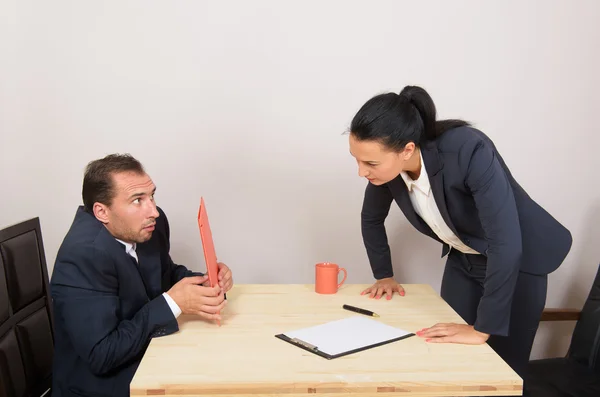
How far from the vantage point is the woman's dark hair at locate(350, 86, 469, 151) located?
1593 millimetres

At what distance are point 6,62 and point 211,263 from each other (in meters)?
1.52

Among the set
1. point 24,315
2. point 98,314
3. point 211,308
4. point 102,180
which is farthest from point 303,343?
point 24,315

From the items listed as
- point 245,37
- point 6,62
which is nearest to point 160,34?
point 245,37

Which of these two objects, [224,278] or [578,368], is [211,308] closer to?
[224,278]

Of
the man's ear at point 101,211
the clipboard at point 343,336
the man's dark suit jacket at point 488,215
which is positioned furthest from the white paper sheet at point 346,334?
the man's ear at point 101,211

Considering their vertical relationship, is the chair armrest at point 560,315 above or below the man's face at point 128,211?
below

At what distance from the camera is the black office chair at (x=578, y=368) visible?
194cm

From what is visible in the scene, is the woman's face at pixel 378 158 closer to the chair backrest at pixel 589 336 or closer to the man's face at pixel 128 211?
the man's face at pixel 128 211

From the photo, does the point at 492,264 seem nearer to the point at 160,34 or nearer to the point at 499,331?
the point at 499,331

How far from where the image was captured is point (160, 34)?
2.49 m

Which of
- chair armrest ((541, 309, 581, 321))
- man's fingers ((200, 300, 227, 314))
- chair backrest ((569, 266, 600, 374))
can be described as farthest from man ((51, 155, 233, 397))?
chair armrest ((541, 309, 581, 321))

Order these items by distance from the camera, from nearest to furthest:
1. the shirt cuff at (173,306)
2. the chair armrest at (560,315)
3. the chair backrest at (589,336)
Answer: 1. the shirt cuff at (173,306)
2. the chair backrest at (589,336)
3. the chair armrest at (560,315)

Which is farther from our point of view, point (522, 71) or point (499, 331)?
point (522, 71)

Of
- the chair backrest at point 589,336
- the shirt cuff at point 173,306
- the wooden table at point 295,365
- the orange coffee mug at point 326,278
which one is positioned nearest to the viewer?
the wooden table at point 295,365
